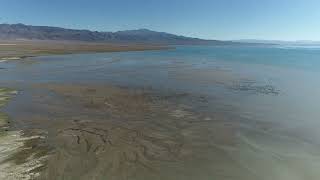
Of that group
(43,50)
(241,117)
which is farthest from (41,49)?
(241,117)

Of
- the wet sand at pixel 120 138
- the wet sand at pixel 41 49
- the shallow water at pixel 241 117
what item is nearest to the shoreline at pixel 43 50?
the wet sand at pixel 41 49

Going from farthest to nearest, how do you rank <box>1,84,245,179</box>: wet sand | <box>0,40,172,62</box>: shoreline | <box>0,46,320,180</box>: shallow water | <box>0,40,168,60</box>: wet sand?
<box>0,40,168,60</box>: wet sand → <box>0,40,172,62</box>: shoreline → <box>0,46,320,180</box>: shallow water → <box>1,84,245,179</box>: wet sand

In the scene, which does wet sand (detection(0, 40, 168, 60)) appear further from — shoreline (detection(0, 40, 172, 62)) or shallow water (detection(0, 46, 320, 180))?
shallow water (detection(0, 46, 320, 180))

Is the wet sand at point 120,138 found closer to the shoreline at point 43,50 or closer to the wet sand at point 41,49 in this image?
the shoreline at point 43,50

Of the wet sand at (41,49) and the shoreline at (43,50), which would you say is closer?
the shoreline at (43,50)

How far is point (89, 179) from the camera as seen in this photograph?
9.52 m

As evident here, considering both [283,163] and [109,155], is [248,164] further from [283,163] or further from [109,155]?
[109,155]

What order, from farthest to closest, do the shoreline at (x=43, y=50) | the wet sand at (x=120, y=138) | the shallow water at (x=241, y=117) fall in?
the shoreline at (x=43, y=50)
the shallow water at (x=241, y=117)
the wet sand at (x=120, y=138)

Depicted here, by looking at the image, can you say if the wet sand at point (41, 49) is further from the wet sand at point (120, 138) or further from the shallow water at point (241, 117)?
the wet sand at point (120, 138)

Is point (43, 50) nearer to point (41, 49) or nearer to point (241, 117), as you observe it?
point (41, 49)

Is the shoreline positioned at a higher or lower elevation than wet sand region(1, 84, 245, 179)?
higher

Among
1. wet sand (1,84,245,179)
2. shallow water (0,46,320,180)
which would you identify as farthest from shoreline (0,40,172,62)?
wet sand (1,84,245,179)

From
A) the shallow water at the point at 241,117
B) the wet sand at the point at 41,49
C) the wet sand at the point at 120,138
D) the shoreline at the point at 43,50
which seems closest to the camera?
the wet sand at the point at 120,138

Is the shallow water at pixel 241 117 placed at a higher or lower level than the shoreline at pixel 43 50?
lower
